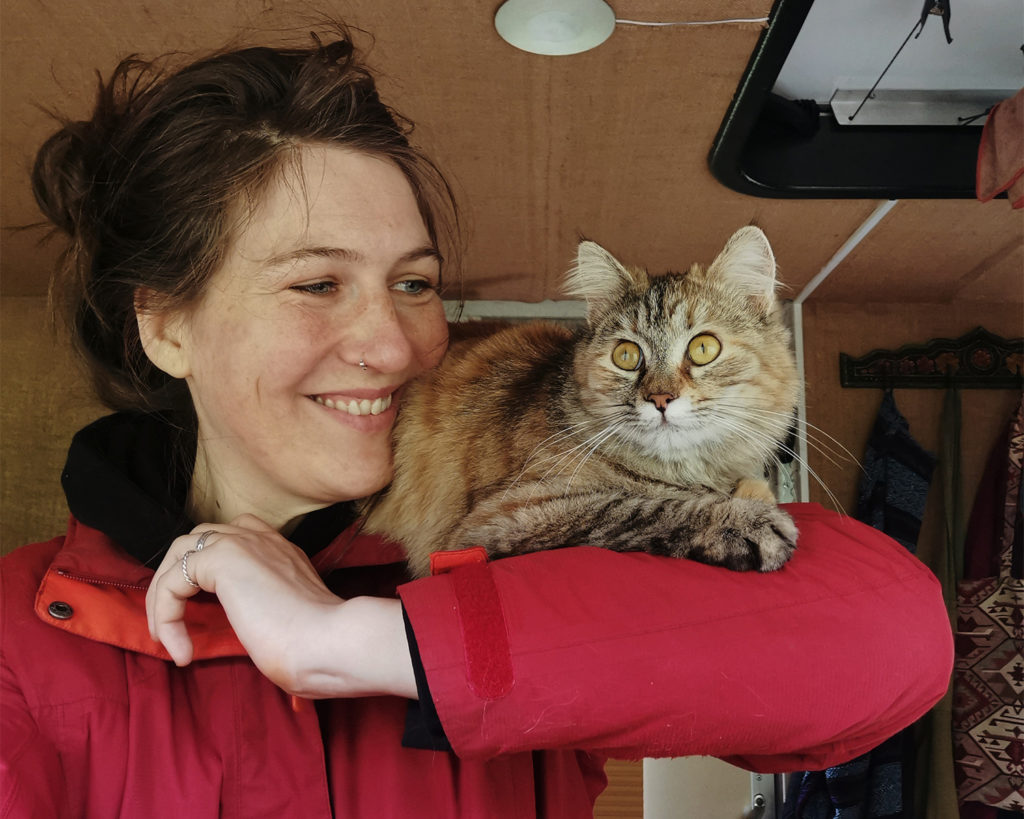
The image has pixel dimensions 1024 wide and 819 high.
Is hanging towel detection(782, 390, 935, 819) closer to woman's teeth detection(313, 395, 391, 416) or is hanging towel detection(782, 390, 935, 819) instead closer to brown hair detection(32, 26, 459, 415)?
woman's teeth detection(313, 395, 391, 416)

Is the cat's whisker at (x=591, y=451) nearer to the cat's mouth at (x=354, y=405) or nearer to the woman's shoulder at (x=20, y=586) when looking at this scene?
the cat's mouth at (x=354, y=405)

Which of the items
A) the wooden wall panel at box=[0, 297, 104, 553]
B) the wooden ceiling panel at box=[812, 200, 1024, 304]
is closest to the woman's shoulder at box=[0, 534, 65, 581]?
the wooden wall panel at box=[0, 297, 104, 553]

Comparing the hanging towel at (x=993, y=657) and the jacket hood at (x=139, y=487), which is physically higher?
the jacket hood at (x=139, y=487)

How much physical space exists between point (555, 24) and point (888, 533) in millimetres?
1608

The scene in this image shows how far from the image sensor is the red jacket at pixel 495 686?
0.73 metres

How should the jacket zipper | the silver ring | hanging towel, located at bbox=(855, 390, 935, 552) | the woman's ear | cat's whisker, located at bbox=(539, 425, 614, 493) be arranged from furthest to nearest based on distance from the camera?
hanging towel, located at bbox=(855, 390, 935, 552) < cat's whisker, located at bbox=(539, 425, 614, 493) < the woman's ear < the jacket zipper < the silver ring

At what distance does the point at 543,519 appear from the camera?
3.49 feet

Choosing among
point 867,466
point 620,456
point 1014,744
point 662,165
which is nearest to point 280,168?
point 620,456

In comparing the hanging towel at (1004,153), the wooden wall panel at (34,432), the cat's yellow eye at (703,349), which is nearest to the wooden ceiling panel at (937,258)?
the hanging towel at (1004,153)

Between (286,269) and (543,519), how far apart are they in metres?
0.44

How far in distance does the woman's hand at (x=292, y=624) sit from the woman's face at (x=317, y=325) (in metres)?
0.19

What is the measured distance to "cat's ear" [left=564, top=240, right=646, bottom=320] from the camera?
4.66 feet

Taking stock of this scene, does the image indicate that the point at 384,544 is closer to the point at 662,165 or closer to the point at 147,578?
the point at 147,578

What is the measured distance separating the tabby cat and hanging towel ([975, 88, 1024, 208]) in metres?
0.53
